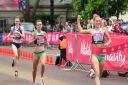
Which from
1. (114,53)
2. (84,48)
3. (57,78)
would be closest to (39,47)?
(57,78)

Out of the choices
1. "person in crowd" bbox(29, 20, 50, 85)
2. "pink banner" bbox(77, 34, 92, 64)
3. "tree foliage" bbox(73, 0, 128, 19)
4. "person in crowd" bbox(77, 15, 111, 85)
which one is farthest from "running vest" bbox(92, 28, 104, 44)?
"tree foliage" bbox(73, 0, 128, 19)

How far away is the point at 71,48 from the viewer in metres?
20.8

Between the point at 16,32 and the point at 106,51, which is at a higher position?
the point at 16,32

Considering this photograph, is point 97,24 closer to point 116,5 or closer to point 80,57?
point 80,57

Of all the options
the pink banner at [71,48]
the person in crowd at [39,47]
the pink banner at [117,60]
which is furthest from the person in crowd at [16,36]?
the pink banner at [71,48]

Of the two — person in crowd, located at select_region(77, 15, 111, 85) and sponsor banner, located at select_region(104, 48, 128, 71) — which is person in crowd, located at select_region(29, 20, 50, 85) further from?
sponsor banner, located at select_region(104, 48, 128, 71)

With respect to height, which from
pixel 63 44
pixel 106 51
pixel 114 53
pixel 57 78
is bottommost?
pixel 57 78

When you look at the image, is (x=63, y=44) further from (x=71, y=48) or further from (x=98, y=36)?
(x=98, y=36)

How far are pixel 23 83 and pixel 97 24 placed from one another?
3.27m

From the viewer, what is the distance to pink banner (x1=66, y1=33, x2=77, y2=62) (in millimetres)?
20441

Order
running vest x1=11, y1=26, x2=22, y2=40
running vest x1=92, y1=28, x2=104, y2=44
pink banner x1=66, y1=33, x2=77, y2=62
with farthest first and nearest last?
1. pink banner x1=66, y1=33, x2=77, y2=62
2. running vest x1=11, y1=26, x2=22, y2=40
3. running vest x1=92, y1=28, x2=104, y2=44

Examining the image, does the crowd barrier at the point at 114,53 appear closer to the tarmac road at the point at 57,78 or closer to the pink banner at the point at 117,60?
the pink banner at the point at 117,60

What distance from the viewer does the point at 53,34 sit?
126 ft

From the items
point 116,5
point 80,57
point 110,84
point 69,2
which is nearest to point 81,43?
point 80,57
